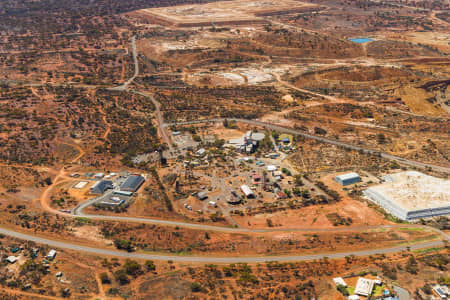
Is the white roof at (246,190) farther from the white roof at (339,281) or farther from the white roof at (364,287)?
the white roof at (364,287)

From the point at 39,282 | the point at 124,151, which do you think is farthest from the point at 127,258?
the point at 124,151

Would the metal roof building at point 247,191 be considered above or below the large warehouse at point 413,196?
above

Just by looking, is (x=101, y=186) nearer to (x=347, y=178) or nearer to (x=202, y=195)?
(x=202, y=195)

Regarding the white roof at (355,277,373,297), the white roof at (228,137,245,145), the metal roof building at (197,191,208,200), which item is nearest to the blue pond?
the white roof at (228,137,245,145)

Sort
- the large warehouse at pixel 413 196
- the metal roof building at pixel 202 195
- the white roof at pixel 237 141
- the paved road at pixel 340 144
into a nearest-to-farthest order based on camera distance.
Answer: the large warehouse at pixel 413 196, the metal roof building at pixel 202 195, the paved road at pixel 340 144, the white roof at pixel 237 141

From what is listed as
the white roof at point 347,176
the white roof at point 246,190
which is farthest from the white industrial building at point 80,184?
the white roof at point 347,176
